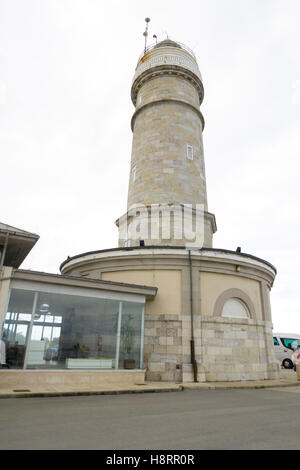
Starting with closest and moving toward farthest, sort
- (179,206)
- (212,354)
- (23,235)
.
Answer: (23,235)
(212,354)
(179,206)

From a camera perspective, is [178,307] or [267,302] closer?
[178,307]

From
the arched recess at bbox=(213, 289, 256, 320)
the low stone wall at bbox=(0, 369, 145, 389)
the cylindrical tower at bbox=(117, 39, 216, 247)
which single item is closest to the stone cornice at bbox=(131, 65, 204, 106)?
the cylindrical tower at bbox=(117, 39, 216, 247)

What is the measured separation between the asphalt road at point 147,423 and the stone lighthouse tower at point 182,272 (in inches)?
149

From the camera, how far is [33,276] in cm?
987

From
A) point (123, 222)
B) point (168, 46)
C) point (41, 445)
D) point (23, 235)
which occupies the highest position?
point (168, 46)

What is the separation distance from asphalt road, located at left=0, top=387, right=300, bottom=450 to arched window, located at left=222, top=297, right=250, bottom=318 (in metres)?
5.04

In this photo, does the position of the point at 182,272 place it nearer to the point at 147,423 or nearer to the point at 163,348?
the point at 163,348

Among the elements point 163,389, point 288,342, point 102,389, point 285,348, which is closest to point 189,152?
point 163,389

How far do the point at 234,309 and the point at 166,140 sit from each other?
10.3 metres

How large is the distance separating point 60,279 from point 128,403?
179 inches

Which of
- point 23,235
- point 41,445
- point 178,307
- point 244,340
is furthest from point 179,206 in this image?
point 41,445

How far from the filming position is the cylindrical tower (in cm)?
1706

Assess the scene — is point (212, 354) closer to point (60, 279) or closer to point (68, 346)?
point (68, 346)

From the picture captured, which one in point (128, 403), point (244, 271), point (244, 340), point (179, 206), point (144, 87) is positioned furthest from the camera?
point (144, 87)
